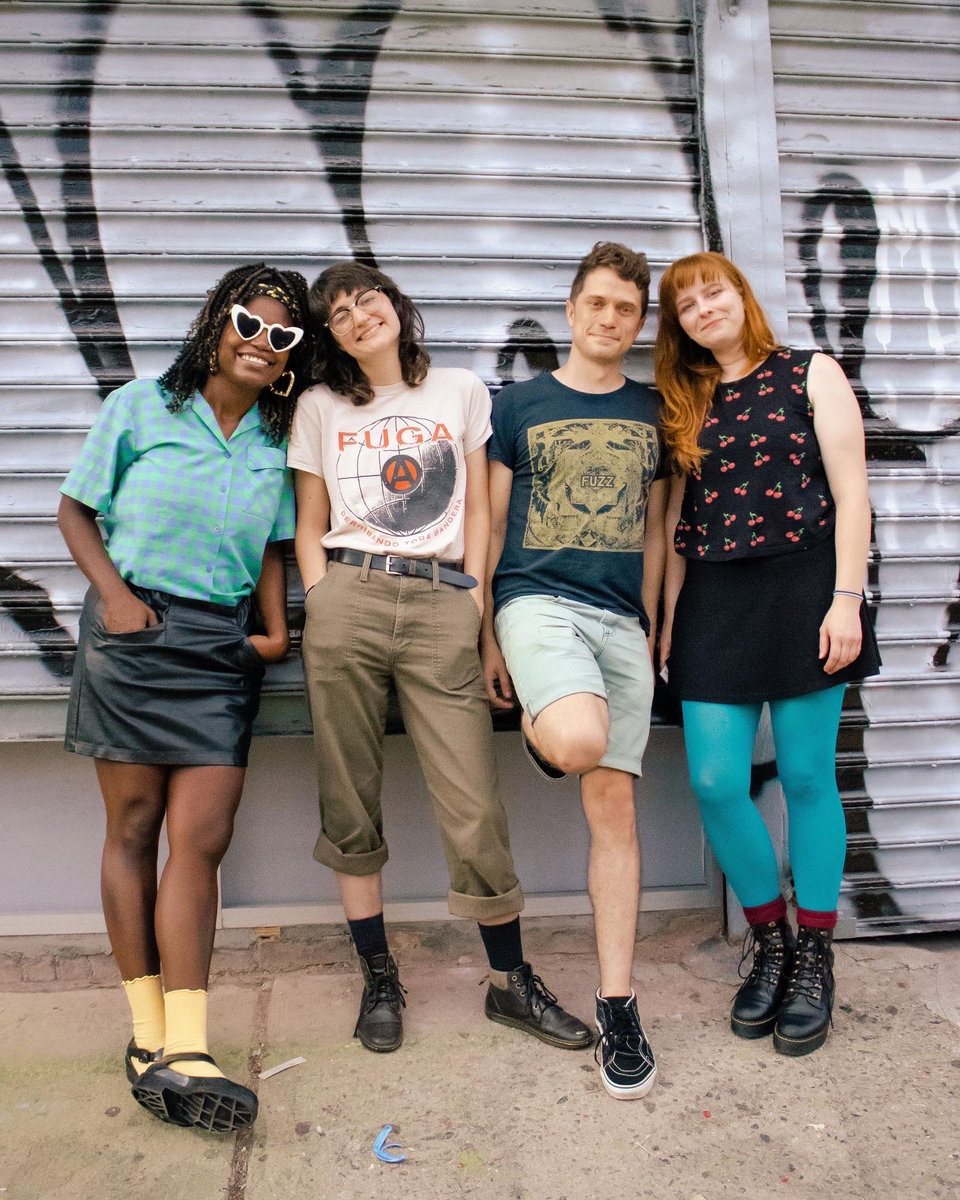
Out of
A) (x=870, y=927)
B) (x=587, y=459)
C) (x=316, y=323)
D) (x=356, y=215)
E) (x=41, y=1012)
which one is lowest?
(x=870, y=927)

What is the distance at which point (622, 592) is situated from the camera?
269cm

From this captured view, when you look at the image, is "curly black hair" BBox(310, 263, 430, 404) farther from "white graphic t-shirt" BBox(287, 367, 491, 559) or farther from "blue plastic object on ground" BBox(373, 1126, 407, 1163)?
"blue plastic object on ground" BBox(373, 1126, 407, 1163)

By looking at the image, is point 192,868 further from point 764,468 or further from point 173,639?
point 764,468

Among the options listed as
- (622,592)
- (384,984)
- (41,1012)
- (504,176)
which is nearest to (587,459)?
(622,592)

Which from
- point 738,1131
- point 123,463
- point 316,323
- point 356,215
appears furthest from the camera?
point 356,215

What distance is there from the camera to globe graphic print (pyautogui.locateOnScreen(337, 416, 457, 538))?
2.67 m

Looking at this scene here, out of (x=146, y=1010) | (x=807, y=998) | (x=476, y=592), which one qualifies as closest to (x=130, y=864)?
(x=146, y=1010)

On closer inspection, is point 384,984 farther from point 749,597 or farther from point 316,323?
point 316,323

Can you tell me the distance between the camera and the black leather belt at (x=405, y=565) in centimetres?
263

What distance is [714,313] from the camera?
8.80 feet

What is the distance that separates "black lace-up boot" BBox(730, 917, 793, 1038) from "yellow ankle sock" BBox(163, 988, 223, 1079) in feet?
4.84

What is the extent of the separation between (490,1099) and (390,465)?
69.4 inches

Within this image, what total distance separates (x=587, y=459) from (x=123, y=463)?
1313 mm

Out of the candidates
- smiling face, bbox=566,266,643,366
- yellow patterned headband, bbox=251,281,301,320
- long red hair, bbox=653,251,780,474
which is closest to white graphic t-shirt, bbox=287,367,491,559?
yellow patterned headband, bbox=251,281,301,320
